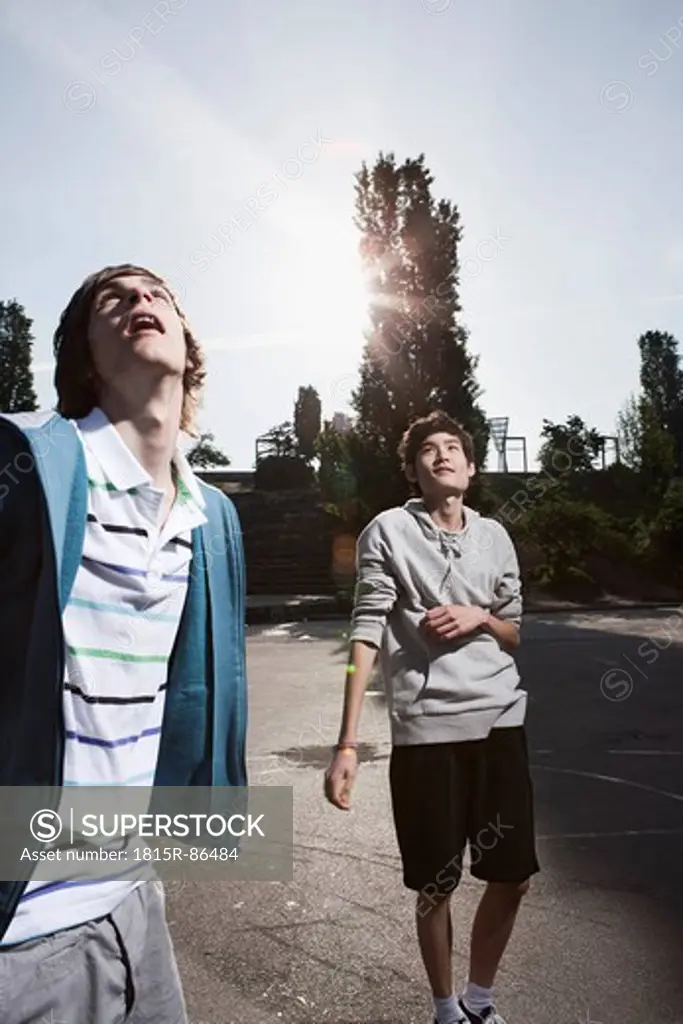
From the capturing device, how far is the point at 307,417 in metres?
52.8

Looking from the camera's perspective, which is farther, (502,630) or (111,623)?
(502,630)

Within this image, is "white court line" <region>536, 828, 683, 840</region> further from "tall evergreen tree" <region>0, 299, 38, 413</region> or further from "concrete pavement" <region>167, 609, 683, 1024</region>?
"tall evergreen tree" <region>0, 299, 38, 413</region>

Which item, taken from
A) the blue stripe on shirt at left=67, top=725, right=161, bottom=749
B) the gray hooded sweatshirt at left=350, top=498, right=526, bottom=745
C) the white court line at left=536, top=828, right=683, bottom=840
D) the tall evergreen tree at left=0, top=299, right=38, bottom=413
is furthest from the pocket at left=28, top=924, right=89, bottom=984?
the tall evergreen tree at left=0, top=299, right=38, bottom=413

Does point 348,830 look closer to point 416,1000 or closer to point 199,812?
point 416,1000

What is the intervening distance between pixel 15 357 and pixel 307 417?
15.3m

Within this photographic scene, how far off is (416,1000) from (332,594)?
2227cm

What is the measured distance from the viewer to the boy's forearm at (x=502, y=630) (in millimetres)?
2809

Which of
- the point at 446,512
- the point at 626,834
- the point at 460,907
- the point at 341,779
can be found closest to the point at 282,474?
the point at 626,834

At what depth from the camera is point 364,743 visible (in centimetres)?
766

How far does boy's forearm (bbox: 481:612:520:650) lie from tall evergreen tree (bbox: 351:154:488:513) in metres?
27.7

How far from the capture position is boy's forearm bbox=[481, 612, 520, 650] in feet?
9.21

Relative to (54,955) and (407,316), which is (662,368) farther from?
(54,955)

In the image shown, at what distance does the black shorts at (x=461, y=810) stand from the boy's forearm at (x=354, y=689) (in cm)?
23

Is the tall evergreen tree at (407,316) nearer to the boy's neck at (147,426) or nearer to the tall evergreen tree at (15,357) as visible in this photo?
the tall evergreen tree at (15,357)
